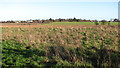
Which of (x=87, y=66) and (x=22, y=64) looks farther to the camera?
(x=22, y=64)

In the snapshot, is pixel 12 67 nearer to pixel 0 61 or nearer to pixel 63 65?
pixel 0 61

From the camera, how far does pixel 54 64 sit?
19.7 ft

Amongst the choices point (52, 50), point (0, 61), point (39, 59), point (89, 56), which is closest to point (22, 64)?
point (39, 59)

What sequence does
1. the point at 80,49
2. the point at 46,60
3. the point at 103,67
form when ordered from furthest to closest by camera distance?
the point at 80,49 < the point at 46,60 < the point at 103,67

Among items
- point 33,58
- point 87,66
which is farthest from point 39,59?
point 87,66

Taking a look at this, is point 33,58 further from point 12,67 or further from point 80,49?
point 80,49

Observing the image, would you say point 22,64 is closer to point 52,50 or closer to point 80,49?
point 52,50

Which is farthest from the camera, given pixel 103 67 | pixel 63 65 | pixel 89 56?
pixel 89 56

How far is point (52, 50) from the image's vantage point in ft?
26.7

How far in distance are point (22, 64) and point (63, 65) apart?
205 centimetres

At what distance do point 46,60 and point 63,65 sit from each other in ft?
3.67

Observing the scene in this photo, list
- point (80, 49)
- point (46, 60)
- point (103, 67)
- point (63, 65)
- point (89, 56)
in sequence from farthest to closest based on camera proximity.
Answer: point (80, 49) → point (89, 56) → point (46, 60) → point (63, 65) → point (103, 67)

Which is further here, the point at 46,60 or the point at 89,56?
the point at 89,56

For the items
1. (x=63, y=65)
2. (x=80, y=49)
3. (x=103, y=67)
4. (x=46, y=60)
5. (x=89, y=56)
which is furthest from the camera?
(x=80, y=49)
